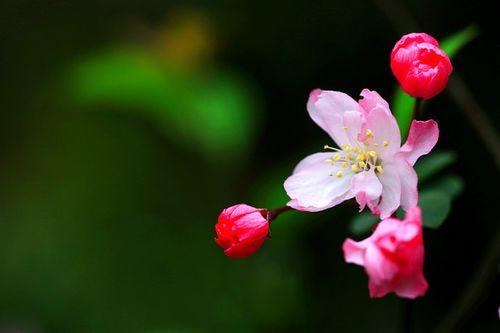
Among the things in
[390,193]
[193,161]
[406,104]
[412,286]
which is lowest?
[412,286]

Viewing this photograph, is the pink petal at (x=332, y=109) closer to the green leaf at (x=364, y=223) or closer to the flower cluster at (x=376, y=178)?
the flower cluster at (x=376, y=178)

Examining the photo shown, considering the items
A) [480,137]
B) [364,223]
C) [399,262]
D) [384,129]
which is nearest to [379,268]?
[399,262]

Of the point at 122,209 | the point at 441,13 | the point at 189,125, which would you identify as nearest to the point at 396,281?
the point at 189,125

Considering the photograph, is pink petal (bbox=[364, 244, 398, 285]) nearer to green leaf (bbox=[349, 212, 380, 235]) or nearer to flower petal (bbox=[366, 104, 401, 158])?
flower petal (bbox=[366, 104, 401, 158])

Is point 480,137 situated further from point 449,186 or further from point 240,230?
point 240,230

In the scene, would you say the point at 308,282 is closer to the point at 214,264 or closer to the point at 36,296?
the point at 214,264

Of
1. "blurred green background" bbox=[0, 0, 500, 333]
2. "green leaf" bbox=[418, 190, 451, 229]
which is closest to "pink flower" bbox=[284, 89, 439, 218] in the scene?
"green leaf" bbox=[418, 190, 451, 229]

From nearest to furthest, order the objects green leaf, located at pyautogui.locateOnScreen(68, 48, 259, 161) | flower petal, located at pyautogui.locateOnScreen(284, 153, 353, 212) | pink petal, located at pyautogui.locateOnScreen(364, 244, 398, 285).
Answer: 1. pink petal, located at pyautogui.locateOnScreen(364, 244, 398, 285)
2. flower petal, located at pyautogui.locateOnScreen(284, 153, 353, 212)
3. green leaf, located at pyautogui.locateOnScreen(68, 48, 259, 161)
